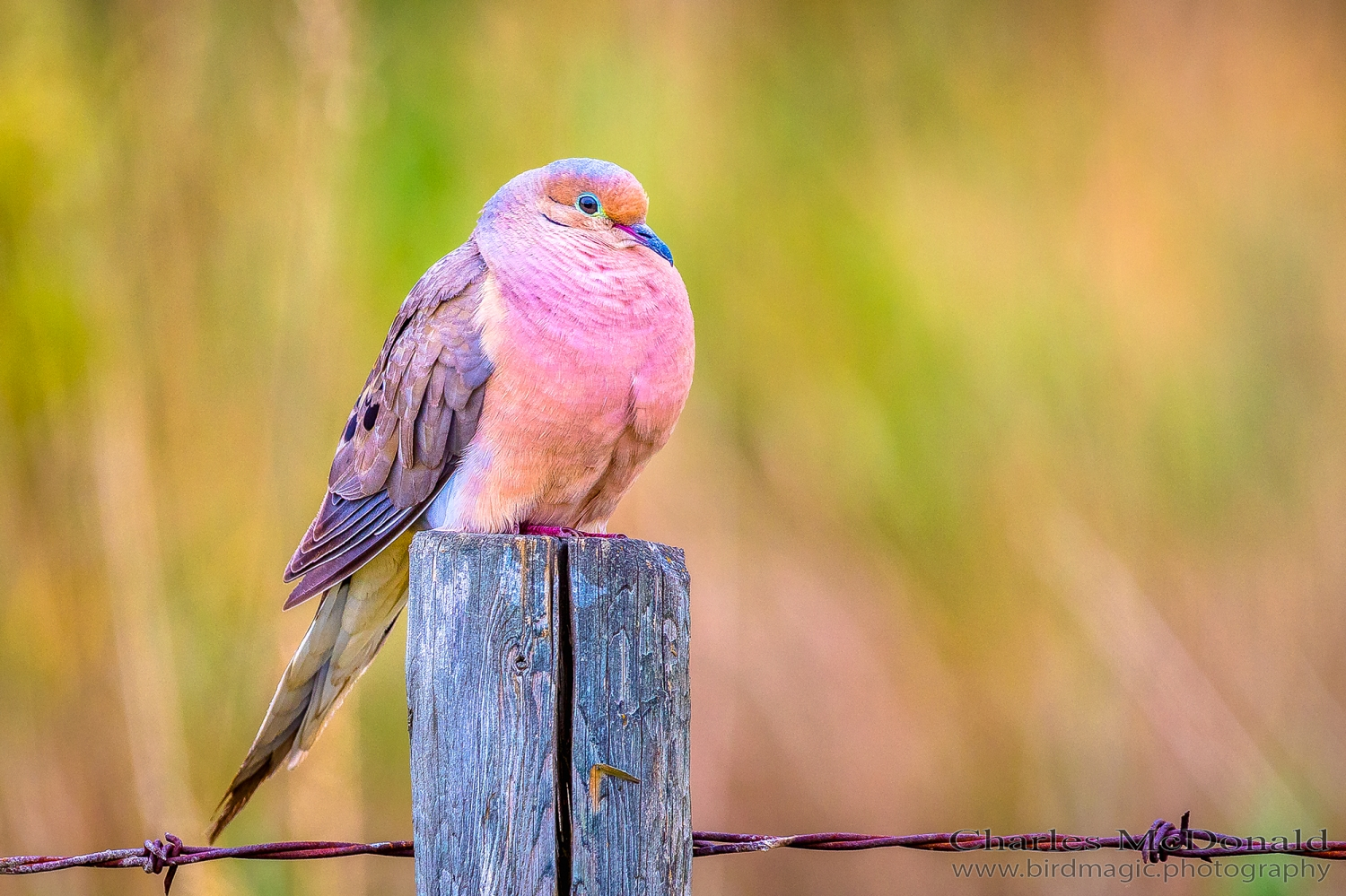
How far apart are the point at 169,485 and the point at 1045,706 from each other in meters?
2.81

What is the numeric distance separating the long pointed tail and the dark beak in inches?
34.7

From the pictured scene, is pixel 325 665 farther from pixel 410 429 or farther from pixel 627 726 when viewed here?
pixel 627 726

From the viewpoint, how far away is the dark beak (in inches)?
111

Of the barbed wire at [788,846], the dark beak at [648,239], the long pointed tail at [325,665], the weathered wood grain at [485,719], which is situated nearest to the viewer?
the weathered wood grain at [485,719]

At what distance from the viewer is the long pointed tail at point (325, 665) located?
2.58 m

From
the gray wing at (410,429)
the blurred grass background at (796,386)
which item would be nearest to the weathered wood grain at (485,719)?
the gray wing at (410,429)

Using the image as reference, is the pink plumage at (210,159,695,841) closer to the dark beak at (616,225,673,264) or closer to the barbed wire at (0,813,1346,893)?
the dark beak at (616,225,673,264)

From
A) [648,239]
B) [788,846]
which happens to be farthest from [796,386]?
[788,846]

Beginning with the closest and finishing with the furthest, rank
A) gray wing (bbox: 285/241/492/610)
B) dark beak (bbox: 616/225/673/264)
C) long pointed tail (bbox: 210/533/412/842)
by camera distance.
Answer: long pointed tail (bbox: 210/533/412/842), gray wing (bbox: 285/241/492/610), dark beak (bbox: 616/225/673/264)

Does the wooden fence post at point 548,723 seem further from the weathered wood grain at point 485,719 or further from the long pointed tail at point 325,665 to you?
the long pointed tail at point 325,665

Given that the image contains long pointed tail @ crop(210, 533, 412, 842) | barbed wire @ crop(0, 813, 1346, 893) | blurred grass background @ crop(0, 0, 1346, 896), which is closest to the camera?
barbed wire @ crop(0, 813, 1346, 893)

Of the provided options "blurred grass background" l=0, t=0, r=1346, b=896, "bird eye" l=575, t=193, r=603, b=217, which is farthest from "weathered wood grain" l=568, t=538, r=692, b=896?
"blurred grass background" l=0, t=0, r=1346, b=896

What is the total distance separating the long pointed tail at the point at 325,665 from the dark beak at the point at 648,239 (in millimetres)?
→ 880

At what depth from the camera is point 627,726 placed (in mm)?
1702
